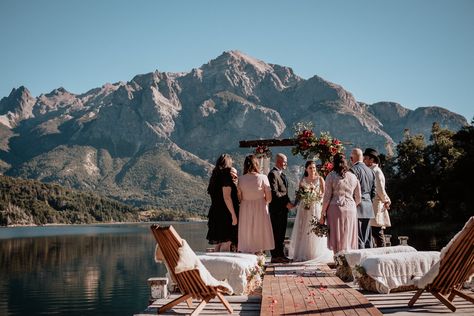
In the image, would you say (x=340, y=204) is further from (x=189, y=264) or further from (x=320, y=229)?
(x=189, y=264)

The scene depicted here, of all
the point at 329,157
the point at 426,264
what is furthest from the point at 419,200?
the point at 426,264

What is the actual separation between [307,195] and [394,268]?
4.65m

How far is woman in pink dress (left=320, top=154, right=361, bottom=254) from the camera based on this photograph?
1168 centimetres

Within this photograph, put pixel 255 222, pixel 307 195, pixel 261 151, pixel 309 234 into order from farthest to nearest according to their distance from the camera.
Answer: pixel 261 151 < pixel 309 234 < pixel 307 195 < pixel 255 222

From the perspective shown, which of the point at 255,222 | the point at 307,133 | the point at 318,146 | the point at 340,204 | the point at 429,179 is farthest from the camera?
the point at 429,179

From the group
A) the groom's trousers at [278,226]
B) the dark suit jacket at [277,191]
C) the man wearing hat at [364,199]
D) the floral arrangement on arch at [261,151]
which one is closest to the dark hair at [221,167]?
the dark suit jacket at [277,191]

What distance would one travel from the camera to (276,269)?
11812 mm

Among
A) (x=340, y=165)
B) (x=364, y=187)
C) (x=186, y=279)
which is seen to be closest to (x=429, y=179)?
(x=364, y=187)

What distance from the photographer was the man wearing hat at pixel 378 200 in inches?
542

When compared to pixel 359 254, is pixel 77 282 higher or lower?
lower

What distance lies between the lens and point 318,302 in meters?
7.34

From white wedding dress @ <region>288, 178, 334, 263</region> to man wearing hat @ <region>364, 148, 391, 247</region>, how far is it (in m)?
1.35

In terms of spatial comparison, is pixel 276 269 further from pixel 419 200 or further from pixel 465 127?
pixel 419 200

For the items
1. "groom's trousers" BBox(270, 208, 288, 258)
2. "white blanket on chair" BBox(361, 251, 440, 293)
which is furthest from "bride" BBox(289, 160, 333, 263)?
"white blanket on chair" BBox(361, 251, 440, 293)
